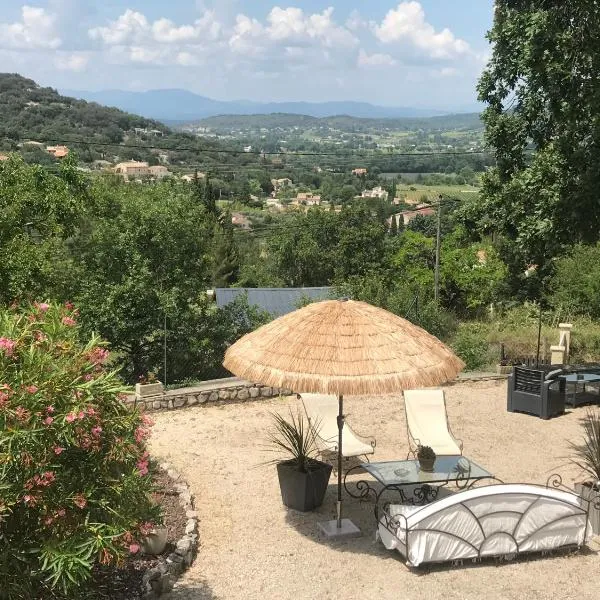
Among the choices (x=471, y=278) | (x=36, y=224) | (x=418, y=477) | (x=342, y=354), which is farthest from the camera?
(x=471, y=278)

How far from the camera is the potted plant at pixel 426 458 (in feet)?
21.3

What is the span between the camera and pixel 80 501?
3609 millimetres

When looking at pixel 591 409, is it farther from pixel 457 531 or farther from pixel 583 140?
pixel 457 531

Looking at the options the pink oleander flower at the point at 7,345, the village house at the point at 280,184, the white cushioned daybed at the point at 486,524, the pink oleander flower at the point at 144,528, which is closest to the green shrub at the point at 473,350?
the white cushioned daybed at the point at 486,524

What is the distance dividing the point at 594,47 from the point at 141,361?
8.99 meters

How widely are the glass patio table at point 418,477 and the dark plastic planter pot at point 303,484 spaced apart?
1.27 feet

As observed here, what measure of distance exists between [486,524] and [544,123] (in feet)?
22.2

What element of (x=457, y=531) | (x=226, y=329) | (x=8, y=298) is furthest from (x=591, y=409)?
(x=8, y=298)

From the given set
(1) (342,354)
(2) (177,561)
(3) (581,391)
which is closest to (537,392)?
(3) (581,391)

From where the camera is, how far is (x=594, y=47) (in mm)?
8359

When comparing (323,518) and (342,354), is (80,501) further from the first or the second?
(323,518)

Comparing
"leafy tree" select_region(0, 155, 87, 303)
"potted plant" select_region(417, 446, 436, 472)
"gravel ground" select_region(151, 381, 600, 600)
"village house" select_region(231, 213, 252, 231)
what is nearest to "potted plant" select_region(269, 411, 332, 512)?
"gravel ground" select_region(151, 381, 600, 600)

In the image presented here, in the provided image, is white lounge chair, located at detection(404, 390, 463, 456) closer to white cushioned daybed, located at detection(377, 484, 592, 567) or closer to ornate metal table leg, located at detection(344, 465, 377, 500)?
ornate metal table leg, located at detection(344, 465, 377, 500)

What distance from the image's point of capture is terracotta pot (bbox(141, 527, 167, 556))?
5316 millimetres
